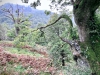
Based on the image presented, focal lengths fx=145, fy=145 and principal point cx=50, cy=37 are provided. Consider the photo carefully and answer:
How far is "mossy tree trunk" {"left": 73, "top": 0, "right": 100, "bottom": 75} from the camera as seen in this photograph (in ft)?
24.5

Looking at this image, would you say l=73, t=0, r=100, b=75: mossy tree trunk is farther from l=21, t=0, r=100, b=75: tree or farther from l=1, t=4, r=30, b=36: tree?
l=1, t=4, r=30, b=36: tree

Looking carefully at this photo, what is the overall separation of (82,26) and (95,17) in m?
0.92

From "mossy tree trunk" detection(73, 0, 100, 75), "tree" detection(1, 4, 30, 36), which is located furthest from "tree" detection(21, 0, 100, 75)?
"tree" detection(1, 4, 30, 36)

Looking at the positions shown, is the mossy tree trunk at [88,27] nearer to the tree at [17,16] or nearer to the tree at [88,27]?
the tree at [88,27]

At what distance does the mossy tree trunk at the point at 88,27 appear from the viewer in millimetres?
7473

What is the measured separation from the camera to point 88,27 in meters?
7.83

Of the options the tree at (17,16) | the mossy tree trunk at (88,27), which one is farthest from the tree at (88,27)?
the tree at (17,16)

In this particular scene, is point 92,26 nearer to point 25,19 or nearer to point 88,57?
point 88,57

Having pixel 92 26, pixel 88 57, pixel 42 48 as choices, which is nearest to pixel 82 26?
pixel 92 26

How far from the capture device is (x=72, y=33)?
9.22m

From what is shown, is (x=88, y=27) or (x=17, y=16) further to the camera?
(x=17, y=16)

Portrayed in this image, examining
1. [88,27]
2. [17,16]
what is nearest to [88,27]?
[88,27]

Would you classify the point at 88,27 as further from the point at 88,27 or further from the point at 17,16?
the point at 17,16

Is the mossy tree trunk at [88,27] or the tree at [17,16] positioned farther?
the tree at [17,16]
